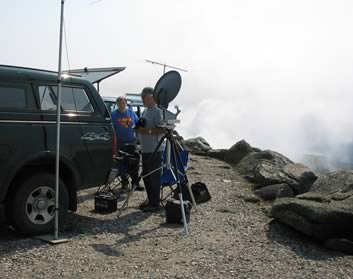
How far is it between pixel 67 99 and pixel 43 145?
889 mm

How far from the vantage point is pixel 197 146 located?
19609 millimetres

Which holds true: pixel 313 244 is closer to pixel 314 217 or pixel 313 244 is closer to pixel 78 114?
pixel 314 217

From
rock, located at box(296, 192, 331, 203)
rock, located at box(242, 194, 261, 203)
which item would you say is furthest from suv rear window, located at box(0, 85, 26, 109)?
rock, located at box(242, 194, 261, 203)

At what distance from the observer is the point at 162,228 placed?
290 inches

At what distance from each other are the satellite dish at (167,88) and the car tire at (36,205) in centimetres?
209

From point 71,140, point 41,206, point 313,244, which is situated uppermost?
point 71,140

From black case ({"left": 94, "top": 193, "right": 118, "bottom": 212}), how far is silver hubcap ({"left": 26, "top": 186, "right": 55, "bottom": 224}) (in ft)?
4.71

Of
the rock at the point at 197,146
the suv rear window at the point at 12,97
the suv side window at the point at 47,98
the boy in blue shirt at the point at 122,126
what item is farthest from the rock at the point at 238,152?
the suv rear window at the point at 12,97

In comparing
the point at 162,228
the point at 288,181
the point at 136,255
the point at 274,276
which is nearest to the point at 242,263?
the point at 274,276

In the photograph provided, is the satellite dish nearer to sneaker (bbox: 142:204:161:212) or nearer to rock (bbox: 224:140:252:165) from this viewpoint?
sneaker (bbox: 142:204:161:212)

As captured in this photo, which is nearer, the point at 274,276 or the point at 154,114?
the point at 274,276

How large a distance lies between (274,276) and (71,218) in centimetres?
344

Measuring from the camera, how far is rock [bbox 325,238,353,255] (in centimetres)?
664

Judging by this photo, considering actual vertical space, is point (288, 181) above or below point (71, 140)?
below
